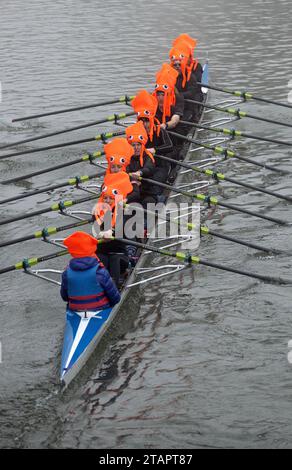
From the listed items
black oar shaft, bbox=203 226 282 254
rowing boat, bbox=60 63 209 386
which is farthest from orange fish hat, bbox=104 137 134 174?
rowing boat, bbox=60 63 209 386

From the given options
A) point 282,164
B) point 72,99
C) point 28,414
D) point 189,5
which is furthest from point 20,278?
point 189,5

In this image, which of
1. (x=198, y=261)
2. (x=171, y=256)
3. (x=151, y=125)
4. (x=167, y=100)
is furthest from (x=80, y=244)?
(x=167, y=100)

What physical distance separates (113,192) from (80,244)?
2.28m

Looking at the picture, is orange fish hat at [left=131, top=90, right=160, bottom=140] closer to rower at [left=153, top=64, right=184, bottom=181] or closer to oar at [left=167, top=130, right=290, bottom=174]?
oar at [left=167, top=130, right=290, bottom=174]

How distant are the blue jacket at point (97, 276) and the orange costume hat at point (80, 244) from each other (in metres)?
0.09

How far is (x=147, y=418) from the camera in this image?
11.3m

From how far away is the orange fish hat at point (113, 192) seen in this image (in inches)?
549

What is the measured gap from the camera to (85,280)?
12133 mm

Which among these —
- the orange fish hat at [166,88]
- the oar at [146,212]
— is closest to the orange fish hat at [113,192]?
the oar at [146,212]

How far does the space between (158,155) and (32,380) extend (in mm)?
6521

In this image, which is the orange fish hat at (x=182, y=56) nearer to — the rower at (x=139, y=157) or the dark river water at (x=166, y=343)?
the dark river water at (x=166, y=343)

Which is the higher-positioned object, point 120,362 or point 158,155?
point 158,155

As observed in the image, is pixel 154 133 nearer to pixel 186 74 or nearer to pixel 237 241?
pixel 237 241

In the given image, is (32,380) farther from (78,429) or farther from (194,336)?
(194,336)
